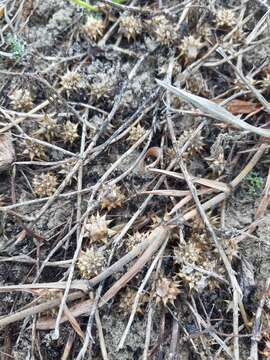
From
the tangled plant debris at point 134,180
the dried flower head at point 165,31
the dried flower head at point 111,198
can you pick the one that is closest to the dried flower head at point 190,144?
the tangled plant debris at point 134,180

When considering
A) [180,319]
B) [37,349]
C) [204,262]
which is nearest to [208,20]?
[204,262]

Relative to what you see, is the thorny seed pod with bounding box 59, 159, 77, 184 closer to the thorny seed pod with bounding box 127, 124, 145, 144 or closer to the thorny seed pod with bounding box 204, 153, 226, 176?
the thorny seed pod with bounding box 127, 124, 145, 144

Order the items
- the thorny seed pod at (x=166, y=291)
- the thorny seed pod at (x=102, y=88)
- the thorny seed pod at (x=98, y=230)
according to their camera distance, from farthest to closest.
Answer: the thorny seed pod at (x=102, y=88) → the thorny seed pod at (x=98, y=230) → the thorny seed pod at (x=166, y=291)

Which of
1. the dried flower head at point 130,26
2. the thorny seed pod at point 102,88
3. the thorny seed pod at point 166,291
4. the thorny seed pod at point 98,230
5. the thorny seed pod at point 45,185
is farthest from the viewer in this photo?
the dried flower head at point 130,26

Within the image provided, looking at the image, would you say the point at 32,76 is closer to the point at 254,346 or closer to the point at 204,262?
the point at 204,262

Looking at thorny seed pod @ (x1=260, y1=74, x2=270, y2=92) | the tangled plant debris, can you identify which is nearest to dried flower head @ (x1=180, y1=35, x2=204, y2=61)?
the tangled plant debris

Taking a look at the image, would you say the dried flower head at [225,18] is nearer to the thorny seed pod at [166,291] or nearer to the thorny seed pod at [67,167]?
the thorny seed pod at [67,167]

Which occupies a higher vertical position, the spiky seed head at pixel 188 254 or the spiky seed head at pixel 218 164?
the spiky seed head at pixel 218 164
